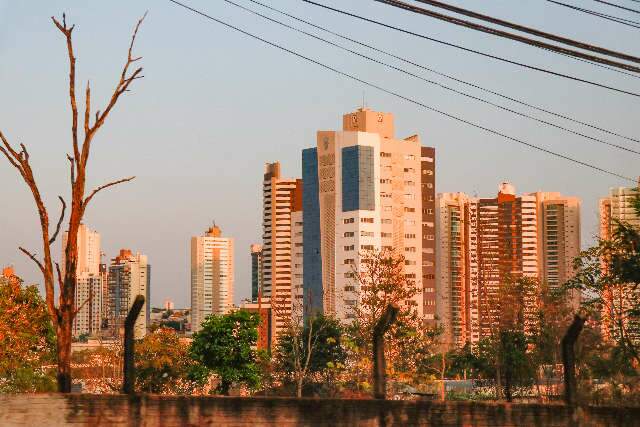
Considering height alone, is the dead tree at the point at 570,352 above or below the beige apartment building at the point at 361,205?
below

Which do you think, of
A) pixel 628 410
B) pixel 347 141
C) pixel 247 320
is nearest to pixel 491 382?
pixel 247 320

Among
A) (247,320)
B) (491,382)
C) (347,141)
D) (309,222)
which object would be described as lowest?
(491,382)

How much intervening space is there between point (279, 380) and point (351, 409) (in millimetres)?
55281

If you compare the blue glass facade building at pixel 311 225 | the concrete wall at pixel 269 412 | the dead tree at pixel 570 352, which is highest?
the blue glass facade building at pixel 311 225

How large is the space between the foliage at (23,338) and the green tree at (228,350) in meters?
8.73

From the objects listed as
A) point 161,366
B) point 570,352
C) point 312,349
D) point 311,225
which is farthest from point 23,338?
point 311,225

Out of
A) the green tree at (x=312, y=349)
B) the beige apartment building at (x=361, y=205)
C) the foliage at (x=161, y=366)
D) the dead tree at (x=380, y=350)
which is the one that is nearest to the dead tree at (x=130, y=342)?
the dead tree at (x=380, y=350)

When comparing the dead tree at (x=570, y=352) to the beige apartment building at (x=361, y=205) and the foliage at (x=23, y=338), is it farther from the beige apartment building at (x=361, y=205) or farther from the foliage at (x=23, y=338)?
the beige apartment building at (x=361, y=205)

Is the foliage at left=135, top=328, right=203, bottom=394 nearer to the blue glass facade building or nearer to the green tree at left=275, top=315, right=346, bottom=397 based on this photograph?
the green tree at left=275, top=315, right=346, bottom=397

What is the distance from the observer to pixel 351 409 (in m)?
10.5

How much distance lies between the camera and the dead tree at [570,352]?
10.8 meters

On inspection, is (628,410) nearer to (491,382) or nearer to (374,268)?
(374,268)

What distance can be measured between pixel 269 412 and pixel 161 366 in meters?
57.7

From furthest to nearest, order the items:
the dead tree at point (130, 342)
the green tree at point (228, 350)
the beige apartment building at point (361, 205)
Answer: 1. the beige apartment building at point (361, 205)
2. the green tree at point (228, 350)
3. the dead tree at point (130, 342)
